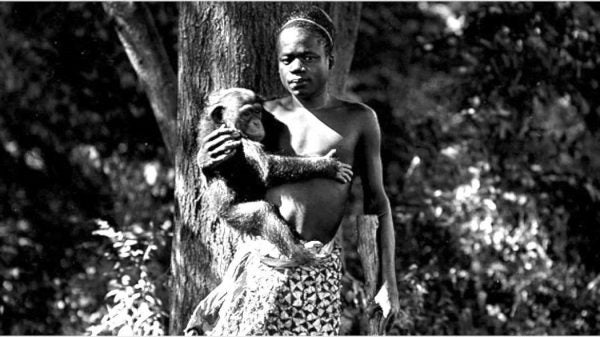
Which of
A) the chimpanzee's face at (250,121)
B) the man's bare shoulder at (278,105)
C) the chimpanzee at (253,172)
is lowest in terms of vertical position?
the chimpanzee at (253,172)

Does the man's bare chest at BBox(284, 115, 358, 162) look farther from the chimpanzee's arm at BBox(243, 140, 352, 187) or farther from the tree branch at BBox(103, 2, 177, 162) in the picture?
the tree branch at BBox(103, 2, 177, 162)

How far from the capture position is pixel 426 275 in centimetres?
765

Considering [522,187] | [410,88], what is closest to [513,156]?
[522,187]

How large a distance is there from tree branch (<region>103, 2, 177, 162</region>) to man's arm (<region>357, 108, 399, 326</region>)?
2589 millimetres

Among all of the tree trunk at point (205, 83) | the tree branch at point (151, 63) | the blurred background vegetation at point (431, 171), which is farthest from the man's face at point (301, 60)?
the blurred background vegetation at point (431, 171)

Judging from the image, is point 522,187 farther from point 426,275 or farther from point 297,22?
point 297,22

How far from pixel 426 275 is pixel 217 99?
147 inches

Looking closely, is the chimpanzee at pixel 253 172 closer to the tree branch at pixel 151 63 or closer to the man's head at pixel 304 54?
the man's head at pixel 304 54

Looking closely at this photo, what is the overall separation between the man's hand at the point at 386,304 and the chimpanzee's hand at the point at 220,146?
826 millimetres

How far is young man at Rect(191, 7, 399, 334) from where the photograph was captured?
4.14 m

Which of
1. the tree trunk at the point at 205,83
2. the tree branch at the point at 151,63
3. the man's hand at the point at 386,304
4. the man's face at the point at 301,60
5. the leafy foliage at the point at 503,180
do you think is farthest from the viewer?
the leafy foliage at the point at 503,180

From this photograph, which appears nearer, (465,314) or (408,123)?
(465,314)

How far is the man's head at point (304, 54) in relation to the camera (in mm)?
4199

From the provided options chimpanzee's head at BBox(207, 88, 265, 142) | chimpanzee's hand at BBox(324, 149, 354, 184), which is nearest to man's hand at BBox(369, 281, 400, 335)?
chimpanzee's hand at BBox(324, 149, 354, 184)
